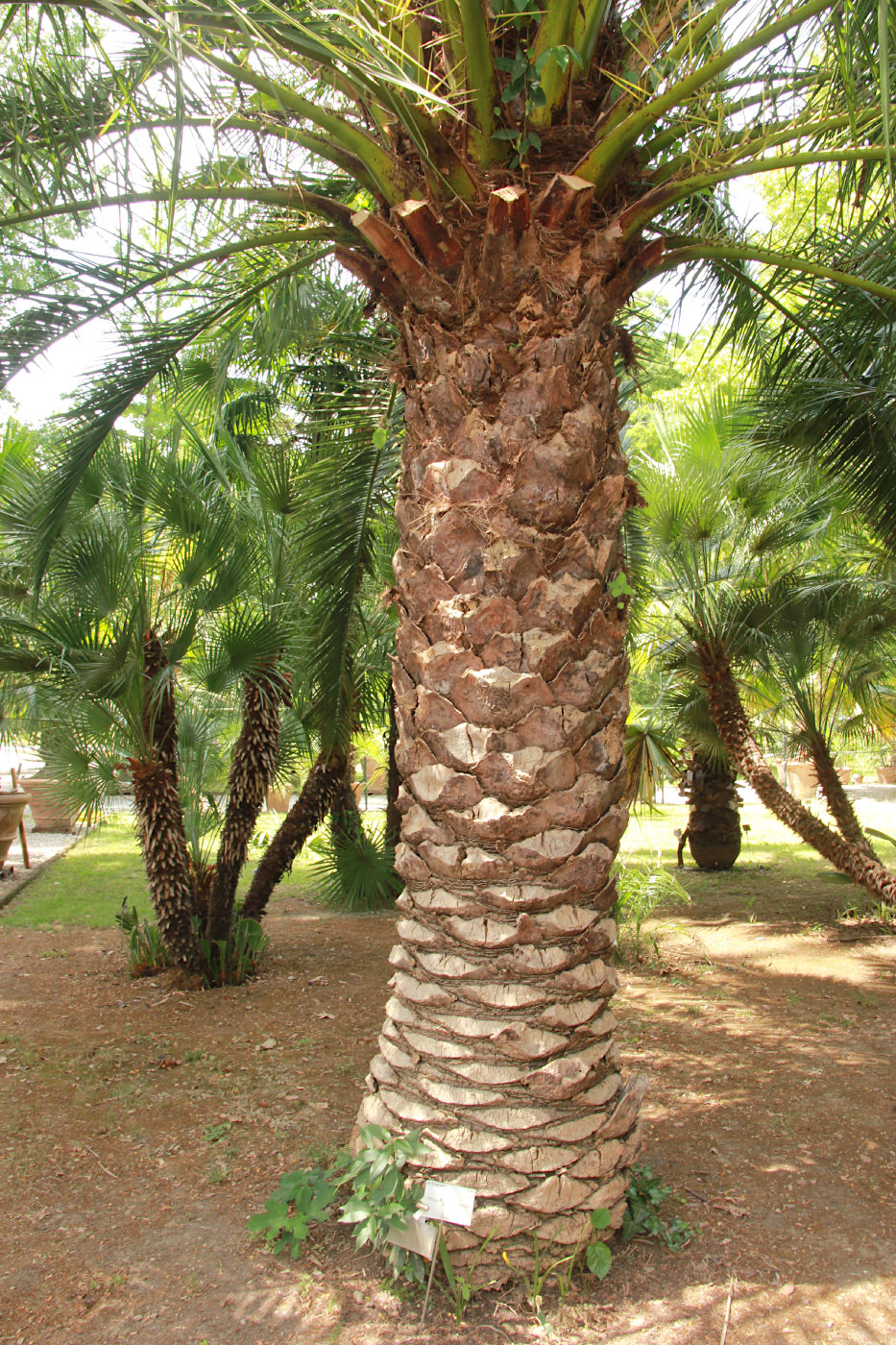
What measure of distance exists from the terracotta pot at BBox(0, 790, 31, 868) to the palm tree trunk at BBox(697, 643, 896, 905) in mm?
7520

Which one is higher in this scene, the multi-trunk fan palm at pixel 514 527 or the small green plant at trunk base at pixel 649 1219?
the multi-trunk fan palm at pixel 514 527

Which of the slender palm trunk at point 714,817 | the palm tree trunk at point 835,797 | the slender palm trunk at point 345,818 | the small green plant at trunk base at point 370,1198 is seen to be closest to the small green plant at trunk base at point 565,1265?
the small green plant at trunk base at point 370,1198

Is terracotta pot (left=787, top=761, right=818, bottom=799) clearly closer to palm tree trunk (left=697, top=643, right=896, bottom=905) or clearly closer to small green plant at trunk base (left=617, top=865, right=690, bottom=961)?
palm tree trunk (left=697, top=643, right=896, bottom=905)

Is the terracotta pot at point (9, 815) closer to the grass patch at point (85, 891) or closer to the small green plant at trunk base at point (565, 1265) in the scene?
the grass patch at point (85, 891)

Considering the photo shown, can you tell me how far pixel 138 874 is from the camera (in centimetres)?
1178

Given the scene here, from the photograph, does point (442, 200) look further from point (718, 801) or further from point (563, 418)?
point (718, 801)

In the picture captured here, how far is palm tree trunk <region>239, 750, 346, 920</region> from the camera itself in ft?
23.4

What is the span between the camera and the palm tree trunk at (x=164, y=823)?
5996mm

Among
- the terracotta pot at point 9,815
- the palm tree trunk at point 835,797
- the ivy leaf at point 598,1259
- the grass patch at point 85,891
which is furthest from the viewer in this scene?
the terracotta pot at point 9,815

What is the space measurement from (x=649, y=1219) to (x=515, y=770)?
156cm

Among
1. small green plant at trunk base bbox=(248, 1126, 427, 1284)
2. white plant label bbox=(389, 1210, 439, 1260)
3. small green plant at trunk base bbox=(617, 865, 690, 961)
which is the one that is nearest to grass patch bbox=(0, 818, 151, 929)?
small green plant at trunk base bbox=(617, 865, 690, 961)

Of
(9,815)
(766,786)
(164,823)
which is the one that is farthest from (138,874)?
(766,786)

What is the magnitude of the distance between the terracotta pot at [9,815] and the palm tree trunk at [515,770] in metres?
8.60

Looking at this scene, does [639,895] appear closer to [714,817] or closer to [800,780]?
[714,817]
